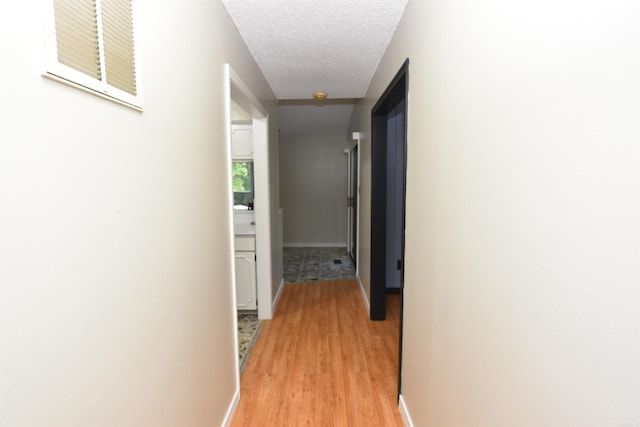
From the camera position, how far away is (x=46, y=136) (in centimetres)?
63

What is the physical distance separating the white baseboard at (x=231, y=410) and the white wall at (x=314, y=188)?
4742 millimetres

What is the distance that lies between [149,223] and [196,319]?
22.1 inches

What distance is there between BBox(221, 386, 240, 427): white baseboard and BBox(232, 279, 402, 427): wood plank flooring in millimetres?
33

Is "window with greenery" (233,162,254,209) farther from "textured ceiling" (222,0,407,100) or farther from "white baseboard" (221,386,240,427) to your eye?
"white baseboard" (221,386,240,427)

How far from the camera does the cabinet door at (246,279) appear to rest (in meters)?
3.12

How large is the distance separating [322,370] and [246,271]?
1.20m

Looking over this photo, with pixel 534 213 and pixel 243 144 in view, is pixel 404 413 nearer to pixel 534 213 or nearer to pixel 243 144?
pixel 534 213

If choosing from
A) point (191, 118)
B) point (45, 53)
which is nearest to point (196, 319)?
point (191, 118)

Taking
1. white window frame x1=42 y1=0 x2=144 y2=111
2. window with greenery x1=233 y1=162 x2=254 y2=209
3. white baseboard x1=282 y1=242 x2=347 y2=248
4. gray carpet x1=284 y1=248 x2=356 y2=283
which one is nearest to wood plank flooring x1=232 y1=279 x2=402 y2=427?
gray carpet x1=284 y1=248 x2=356 y2=283

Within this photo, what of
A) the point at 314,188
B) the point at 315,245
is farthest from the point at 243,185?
the point at 315,245

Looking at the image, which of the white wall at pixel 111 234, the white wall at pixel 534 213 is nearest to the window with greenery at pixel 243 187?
the white wall at pixel 111 234

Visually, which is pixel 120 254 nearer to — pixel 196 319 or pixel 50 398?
pixel 50 398

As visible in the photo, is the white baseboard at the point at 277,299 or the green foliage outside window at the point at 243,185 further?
the green foliage outside window at the point at 243,185

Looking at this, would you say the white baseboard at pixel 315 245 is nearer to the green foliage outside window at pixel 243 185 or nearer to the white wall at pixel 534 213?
the green foliage outside window at pixel 243 185
